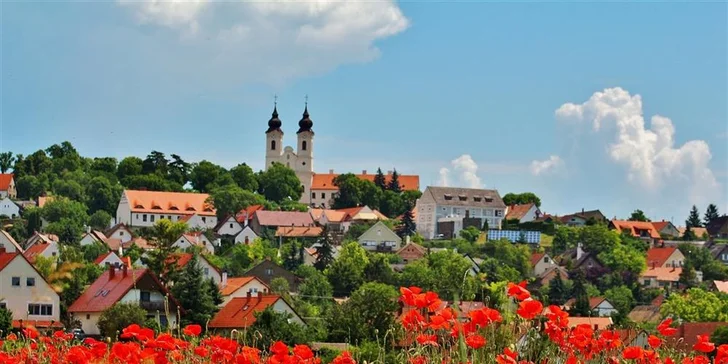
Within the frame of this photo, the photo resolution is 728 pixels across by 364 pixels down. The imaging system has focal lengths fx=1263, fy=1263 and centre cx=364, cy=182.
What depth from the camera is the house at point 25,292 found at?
46.0m

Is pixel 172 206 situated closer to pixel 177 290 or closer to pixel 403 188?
pixel 403 188

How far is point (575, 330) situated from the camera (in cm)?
752

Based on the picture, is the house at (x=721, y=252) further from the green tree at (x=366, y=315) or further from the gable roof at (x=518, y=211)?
the green tree at (x=366, y=315)

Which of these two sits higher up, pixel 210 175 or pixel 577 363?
pixel 210 175

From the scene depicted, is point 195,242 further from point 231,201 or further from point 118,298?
point 118,298

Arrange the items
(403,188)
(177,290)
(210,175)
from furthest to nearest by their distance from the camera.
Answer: (403,188) → (210,175) → (177,290)

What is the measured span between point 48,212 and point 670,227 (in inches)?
2643

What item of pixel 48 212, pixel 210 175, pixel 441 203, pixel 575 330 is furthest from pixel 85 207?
pixel 575 330

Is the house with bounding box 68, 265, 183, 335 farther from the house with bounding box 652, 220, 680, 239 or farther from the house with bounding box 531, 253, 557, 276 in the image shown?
the house with bounding box 652, 220, 680, 239

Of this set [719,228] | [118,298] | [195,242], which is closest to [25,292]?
[118,298]

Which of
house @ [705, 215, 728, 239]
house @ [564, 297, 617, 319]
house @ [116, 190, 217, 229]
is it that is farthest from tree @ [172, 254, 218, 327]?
house @ [705, 215, 728, 239]

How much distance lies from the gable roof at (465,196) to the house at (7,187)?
149ft

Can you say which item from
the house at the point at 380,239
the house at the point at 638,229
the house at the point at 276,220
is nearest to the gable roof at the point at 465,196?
the house at the point at 638,229

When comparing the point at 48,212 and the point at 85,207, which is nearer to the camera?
the point at 48,212
